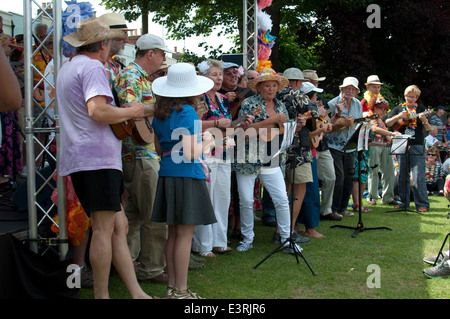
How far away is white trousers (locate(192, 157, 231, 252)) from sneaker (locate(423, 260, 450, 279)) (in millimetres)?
2166

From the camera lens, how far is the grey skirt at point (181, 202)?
369 cm

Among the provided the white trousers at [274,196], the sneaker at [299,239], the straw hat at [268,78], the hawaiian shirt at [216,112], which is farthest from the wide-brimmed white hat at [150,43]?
the sneaker at [299,239]

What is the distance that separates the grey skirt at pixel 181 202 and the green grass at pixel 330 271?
2.52 feet

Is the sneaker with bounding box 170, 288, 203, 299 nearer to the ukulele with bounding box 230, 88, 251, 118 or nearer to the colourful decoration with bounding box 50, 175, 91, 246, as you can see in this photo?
the colourful decoration with bounding box 50, 175, 91, 246

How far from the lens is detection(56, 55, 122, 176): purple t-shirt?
330cm

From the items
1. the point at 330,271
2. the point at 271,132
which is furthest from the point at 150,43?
the point at 330,271

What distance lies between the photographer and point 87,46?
3.44 meters

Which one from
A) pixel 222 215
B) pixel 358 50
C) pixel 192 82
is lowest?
pixel 222 215

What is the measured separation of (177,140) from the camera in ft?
12.1

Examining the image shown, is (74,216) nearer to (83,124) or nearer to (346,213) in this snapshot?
(83,124)

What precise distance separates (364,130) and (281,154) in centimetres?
155

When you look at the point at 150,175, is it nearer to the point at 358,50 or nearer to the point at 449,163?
the point at 449,163

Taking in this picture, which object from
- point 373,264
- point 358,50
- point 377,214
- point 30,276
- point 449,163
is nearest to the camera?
point 30,276
